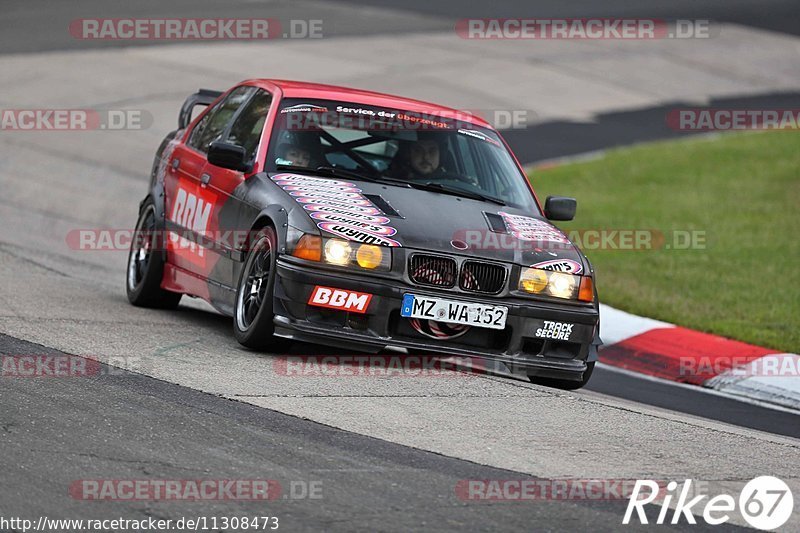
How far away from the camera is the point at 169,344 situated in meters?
8.23

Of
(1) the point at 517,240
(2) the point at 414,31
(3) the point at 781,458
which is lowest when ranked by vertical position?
(3) the point at 781,458

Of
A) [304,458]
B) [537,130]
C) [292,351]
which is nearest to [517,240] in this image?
[292,351]

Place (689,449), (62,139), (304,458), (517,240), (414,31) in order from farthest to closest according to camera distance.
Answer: (414,31) < (62,139) < (517,240) < (689,449) < (304,458)

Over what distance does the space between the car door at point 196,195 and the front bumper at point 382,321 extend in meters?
1.29

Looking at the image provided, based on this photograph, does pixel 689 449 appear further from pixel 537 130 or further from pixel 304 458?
pixel 537 130

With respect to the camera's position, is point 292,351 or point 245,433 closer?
point 245,433

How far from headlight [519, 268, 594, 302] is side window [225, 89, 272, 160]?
2.01m

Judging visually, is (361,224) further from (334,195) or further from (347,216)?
(334,195)

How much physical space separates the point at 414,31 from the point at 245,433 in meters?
23.2
